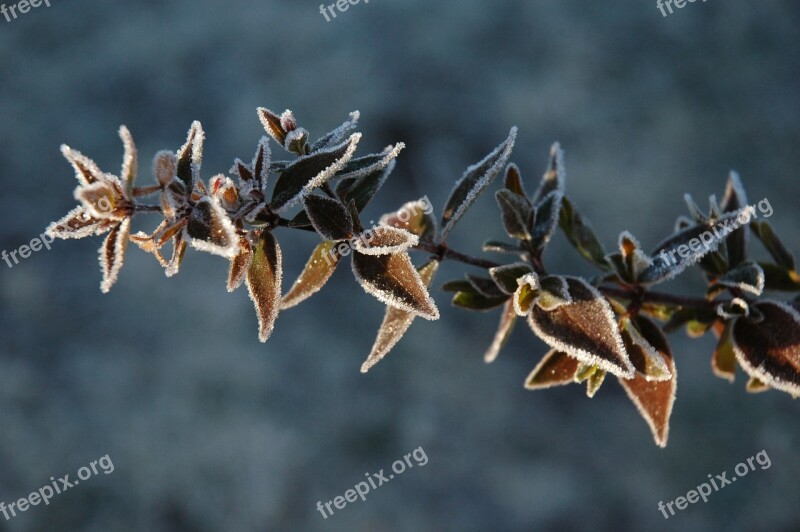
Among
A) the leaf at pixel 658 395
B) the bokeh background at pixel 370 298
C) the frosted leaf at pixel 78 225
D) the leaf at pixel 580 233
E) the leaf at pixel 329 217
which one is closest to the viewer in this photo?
the frosted leaf at pixel 78 225

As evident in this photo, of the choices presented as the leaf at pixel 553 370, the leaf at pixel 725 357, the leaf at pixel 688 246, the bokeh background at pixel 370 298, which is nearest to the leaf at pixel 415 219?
the leaf at pixel 553 370

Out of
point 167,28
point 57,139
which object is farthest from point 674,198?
point 57,139

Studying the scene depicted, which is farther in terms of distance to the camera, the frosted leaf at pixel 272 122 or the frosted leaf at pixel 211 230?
the frosted leaf at pixel 272 122

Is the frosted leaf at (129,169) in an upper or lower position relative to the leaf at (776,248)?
upper

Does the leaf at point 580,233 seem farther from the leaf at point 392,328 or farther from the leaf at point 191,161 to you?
the leaf at point 191,161

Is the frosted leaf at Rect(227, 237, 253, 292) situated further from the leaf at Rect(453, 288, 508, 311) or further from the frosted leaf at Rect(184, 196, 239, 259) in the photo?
the leaf at Rect(453, 288, 508, 311)

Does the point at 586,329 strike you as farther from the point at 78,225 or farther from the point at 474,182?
the point at 78,225

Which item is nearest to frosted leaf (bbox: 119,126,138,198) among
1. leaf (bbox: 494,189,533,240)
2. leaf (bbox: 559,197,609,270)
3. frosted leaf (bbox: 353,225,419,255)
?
frosted leaf (bbox: 353,225,419,255)
